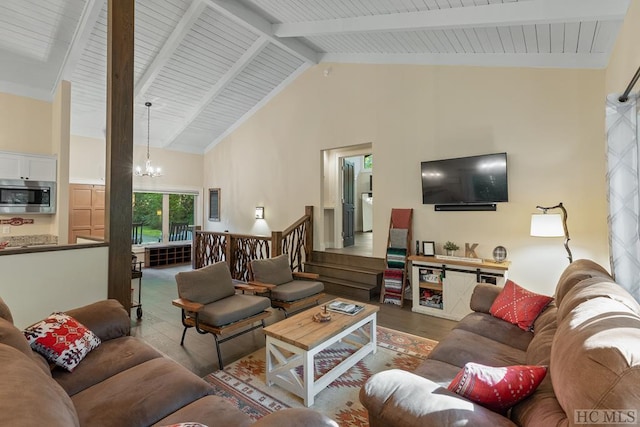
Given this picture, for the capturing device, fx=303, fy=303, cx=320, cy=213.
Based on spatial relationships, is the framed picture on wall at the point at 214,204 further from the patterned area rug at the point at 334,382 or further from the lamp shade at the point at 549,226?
the lamp shade at the point at 549,226

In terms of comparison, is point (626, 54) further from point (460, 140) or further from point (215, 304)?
point (215, 304)

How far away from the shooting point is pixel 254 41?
5.30 meters

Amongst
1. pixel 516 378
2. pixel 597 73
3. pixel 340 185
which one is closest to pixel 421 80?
pixel 597 73

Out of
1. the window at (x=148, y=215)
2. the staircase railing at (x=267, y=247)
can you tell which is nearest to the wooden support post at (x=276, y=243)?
the staircase railing at (x=267, y=247)

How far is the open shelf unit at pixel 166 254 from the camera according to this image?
765 centimetres


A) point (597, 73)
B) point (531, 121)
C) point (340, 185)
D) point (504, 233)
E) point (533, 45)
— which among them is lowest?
point (504, 233)

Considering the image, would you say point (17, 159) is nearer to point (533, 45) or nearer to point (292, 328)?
point (292, 328)

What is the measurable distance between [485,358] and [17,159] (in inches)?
262

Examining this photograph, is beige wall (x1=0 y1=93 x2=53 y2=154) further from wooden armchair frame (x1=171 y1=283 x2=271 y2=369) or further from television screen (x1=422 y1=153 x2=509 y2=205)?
television screen (x1=422 y1=153 x2=509 y2=205)

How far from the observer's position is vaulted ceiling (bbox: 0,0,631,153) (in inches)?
124

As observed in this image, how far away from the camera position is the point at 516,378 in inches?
54.2

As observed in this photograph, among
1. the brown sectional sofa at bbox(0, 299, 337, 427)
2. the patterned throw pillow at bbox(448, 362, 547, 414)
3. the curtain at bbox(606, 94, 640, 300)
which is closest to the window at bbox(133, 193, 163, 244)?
the brown sectional sofa at bbox(0, 299, 337, 427)

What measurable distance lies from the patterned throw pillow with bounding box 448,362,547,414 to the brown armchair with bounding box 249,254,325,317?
261 centimetres

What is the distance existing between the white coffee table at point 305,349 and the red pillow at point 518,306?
47.5 inches
